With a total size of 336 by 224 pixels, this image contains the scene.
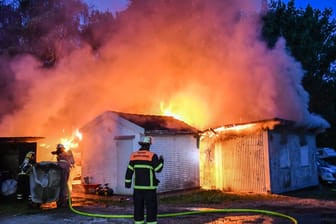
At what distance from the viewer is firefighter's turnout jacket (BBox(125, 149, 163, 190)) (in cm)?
798

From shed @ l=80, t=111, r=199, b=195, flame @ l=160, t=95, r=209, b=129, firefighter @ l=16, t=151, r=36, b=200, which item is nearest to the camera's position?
firefighter @ l=16, t=151, r=36, b=200

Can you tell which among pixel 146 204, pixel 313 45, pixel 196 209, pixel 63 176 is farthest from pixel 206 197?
pixel 313 45

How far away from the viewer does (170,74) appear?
914 inches

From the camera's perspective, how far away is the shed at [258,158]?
15195 mm

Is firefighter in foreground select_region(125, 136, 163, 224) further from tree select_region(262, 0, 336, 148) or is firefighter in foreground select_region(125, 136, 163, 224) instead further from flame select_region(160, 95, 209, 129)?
tree select_region(262, 0, 336, 148)

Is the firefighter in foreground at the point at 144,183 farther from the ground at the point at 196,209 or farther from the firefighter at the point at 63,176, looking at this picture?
the firefighter at the point at 63,176

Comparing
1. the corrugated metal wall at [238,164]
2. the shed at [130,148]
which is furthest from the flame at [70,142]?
the corrugated metal wall at [238,164]

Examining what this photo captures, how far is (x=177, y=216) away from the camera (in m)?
10.1

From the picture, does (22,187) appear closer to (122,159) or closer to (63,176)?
(63,176)

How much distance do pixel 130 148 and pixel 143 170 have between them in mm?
7757

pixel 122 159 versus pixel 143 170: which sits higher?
pixel 122 159

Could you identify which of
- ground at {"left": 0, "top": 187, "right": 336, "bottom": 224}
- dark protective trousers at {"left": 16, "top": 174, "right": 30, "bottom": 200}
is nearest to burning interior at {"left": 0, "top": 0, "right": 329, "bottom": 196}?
ground at {"left": 0, "top": 187, "right": 336, "bottom": 224}

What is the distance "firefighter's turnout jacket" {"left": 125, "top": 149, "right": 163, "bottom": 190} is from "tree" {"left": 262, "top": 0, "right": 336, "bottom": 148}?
18.0 meters

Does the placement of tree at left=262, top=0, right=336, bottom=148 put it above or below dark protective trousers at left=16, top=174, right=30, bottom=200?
above
